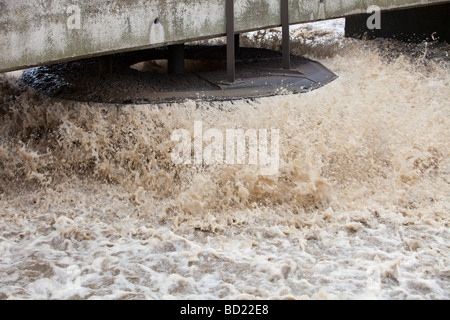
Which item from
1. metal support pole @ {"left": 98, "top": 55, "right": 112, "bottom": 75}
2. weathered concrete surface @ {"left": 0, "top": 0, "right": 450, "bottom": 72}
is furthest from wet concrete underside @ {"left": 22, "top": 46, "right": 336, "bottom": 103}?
weathered concrete surface @ {"left": 0, "top": 0, "right": 450, "bottom": 72}

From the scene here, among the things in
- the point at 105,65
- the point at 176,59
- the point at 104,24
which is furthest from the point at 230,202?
the point at 105,65

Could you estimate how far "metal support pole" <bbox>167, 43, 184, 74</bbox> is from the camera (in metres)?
5.48

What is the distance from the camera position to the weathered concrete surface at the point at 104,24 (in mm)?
3936

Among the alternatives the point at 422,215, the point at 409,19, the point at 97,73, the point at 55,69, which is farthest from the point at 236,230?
the point at 409,19

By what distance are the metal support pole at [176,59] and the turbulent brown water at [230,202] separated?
1.02 metres

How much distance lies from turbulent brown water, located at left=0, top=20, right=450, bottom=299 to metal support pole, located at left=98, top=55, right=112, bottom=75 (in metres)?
0.63

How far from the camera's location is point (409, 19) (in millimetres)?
7406

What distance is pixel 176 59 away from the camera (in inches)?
216

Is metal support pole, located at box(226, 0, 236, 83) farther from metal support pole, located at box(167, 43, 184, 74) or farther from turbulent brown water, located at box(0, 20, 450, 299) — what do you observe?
metal support pole, located at box(167, 43, 184, 74)

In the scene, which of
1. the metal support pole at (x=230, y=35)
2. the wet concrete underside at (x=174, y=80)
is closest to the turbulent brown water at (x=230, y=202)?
the wet concrete underside at (x=174, y=80)

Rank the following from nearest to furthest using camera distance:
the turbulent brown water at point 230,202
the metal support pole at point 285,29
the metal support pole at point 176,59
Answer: the turbulent brown water at point 230,202
the metal support pole at point 285,29
the metal support pole at point 176,59

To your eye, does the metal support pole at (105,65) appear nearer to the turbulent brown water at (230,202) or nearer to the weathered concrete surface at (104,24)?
the turbulent brown water at (230,202)

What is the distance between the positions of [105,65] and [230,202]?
73.4 inches

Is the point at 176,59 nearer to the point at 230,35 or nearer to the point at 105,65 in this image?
the point at 105,65
